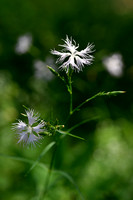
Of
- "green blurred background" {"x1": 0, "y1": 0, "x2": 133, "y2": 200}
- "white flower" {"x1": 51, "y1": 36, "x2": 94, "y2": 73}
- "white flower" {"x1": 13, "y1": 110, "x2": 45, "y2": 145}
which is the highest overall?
"green blurred background" {"x1": 0, "y1": 0, "x2": 133, "y2": 200}

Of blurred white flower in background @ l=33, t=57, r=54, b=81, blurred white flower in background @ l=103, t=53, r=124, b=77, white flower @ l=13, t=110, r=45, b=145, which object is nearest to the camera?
white flower @ l=13, t=110, r=45, b=145

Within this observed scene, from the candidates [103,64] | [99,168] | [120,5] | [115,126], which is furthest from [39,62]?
[120,5]

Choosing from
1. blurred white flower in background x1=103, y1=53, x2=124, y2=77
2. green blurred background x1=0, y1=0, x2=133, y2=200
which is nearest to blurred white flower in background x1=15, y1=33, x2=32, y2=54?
green blurred background x1=0, y1=0, x2=133, y2=200

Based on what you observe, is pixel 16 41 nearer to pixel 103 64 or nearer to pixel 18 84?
pixel 18 84

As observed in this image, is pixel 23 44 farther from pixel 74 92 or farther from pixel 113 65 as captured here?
pixel 113 65

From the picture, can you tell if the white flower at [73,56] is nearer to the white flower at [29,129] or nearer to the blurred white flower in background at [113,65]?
the white flower at [29,129]

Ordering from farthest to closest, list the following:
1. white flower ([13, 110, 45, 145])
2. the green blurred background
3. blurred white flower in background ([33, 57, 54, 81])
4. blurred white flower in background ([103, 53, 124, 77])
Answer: blurred white flower in background ([33, 57, 54, 81]) → blurred white flower in background ([103, 53, 124, 77]) → the green blurred background → white flower ([13, 110, 45, 145])

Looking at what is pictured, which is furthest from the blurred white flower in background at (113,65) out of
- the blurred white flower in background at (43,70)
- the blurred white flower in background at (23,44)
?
the blurred white flower in background at (23,44)

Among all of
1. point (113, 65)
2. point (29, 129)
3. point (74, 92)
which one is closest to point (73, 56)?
point (29, 129)

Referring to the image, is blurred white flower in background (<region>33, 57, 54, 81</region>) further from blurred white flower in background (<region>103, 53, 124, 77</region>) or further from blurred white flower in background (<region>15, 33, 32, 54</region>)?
blurred white flower in background (<region>103, 53, 124, 77</region>)
